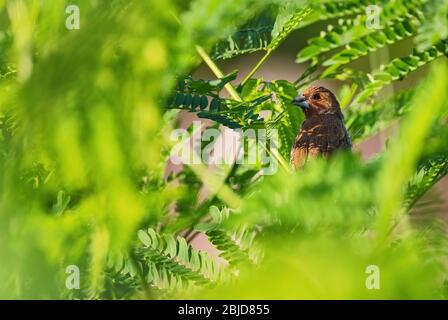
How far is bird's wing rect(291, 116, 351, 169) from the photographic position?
1.08m

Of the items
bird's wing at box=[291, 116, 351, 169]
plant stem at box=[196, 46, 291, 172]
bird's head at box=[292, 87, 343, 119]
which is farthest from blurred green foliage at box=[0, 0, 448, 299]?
bird's head at box=[292, 87, 343, 119]

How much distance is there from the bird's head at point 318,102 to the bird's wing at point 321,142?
0.08 meters

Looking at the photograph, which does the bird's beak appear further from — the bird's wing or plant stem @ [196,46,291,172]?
plant stem @ [196,46,291,172]

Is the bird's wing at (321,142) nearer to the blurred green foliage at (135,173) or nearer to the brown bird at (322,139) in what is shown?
the brown bird at (322,139)

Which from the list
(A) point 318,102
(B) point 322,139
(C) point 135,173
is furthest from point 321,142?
(C) point 135,173

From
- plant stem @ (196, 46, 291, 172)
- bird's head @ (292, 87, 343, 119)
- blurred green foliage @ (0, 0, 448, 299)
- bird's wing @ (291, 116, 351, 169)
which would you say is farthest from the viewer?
bird's head @ (292, 87, 343, 119)

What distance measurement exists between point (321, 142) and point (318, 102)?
41 centimetres

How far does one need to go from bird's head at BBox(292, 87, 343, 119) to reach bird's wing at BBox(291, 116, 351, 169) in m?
0.08

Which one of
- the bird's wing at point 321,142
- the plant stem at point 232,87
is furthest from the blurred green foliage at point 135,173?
the bird's wing at point 321,142

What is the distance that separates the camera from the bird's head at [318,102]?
144 centimetres

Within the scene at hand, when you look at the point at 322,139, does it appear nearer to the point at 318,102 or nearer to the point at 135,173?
the point at 318,102
